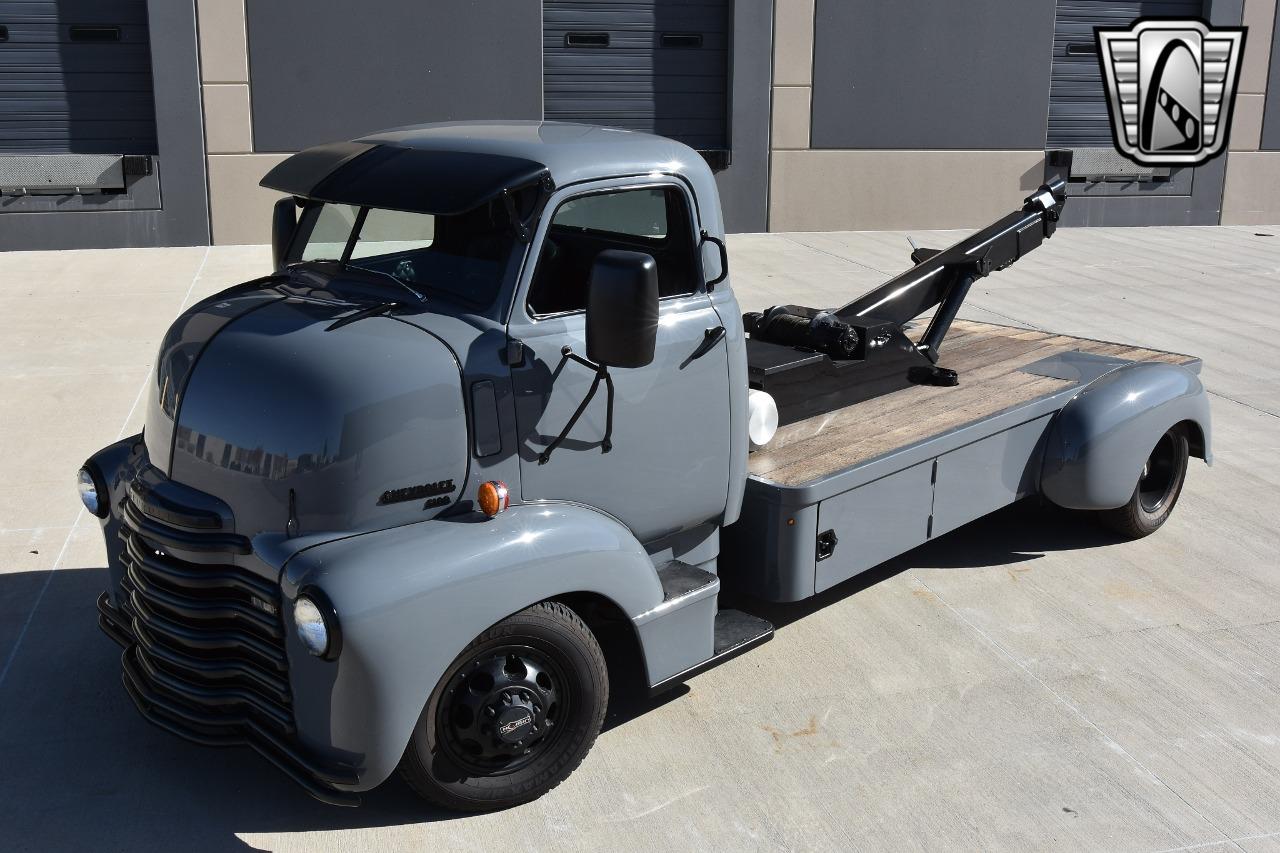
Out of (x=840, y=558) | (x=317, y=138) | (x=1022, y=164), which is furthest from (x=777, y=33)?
(x=840, y=558)

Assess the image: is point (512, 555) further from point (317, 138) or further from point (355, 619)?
point (317, 138)

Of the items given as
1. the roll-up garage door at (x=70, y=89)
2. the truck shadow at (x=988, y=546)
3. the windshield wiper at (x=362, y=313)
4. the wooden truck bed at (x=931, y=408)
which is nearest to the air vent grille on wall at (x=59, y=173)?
the roll-up garage door at (x=70, y=89)

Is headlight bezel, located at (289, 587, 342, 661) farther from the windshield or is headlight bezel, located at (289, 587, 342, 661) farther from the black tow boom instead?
the black tow boom

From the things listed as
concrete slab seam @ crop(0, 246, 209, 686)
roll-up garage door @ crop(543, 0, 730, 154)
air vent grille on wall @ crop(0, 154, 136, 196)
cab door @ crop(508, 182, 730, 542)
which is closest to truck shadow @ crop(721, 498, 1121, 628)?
cab door @ crop(508, 182, 730, 542)

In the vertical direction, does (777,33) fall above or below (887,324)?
above

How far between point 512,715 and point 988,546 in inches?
129

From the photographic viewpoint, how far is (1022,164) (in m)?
17.0

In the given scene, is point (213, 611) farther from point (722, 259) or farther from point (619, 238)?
point (722, 259)

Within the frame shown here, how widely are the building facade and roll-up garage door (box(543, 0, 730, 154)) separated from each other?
0.09 ft

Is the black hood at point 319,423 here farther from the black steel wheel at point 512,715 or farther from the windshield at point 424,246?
the black steel wheel at point 512,715

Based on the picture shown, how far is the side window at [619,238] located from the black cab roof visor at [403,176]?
0.92 ft

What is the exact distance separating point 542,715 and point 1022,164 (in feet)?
48.8

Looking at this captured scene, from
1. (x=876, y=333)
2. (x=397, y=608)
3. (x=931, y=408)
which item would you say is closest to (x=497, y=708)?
(x=397, y=608)

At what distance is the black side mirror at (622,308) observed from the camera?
12.0 feet
